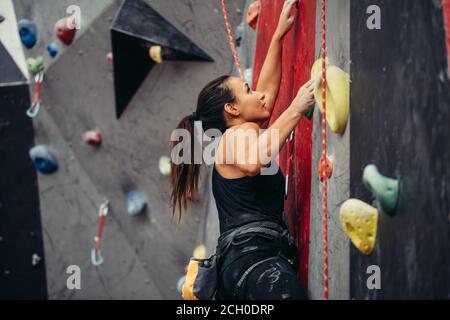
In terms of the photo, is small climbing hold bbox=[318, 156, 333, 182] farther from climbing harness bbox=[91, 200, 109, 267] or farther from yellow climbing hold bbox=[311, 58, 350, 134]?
climbing harness bbox=[91, 200, 109, 267]

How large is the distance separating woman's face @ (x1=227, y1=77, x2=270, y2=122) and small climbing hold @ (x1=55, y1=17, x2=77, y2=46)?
2.03 m

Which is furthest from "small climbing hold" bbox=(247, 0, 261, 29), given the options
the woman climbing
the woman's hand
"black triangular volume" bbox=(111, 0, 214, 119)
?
the woman climbing

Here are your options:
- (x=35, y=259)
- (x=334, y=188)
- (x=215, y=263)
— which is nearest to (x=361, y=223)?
(x=334, y=188)

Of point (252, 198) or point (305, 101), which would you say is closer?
point (305, 101)

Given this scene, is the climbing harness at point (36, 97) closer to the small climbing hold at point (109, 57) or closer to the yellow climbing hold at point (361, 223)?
the small climbing hold at point (109, 57)

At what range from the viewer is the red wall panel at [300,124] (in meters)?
2.37

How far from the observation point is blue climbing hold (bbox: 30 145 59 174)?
165 inches

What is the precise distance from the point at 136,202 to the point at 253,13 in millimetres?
1318

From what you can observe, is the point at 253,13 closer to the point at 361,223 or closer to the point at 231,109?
the point at 231,109

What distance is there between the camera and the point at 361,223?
74.4 inches

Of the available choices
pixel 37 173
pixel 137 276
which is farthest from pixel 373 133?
pixel 37 173

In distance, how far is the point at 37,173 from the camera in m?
4.31

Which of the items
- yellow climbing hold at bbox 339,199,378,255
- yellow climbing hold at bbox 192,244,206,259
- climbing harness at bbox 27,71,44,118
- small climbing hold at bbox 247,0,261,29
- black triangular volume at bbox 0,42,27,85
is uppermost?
small climbing hold at bbox 247,0,261,29

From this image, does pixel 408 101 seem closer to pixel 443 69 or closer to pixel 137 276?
pixel 443 69
